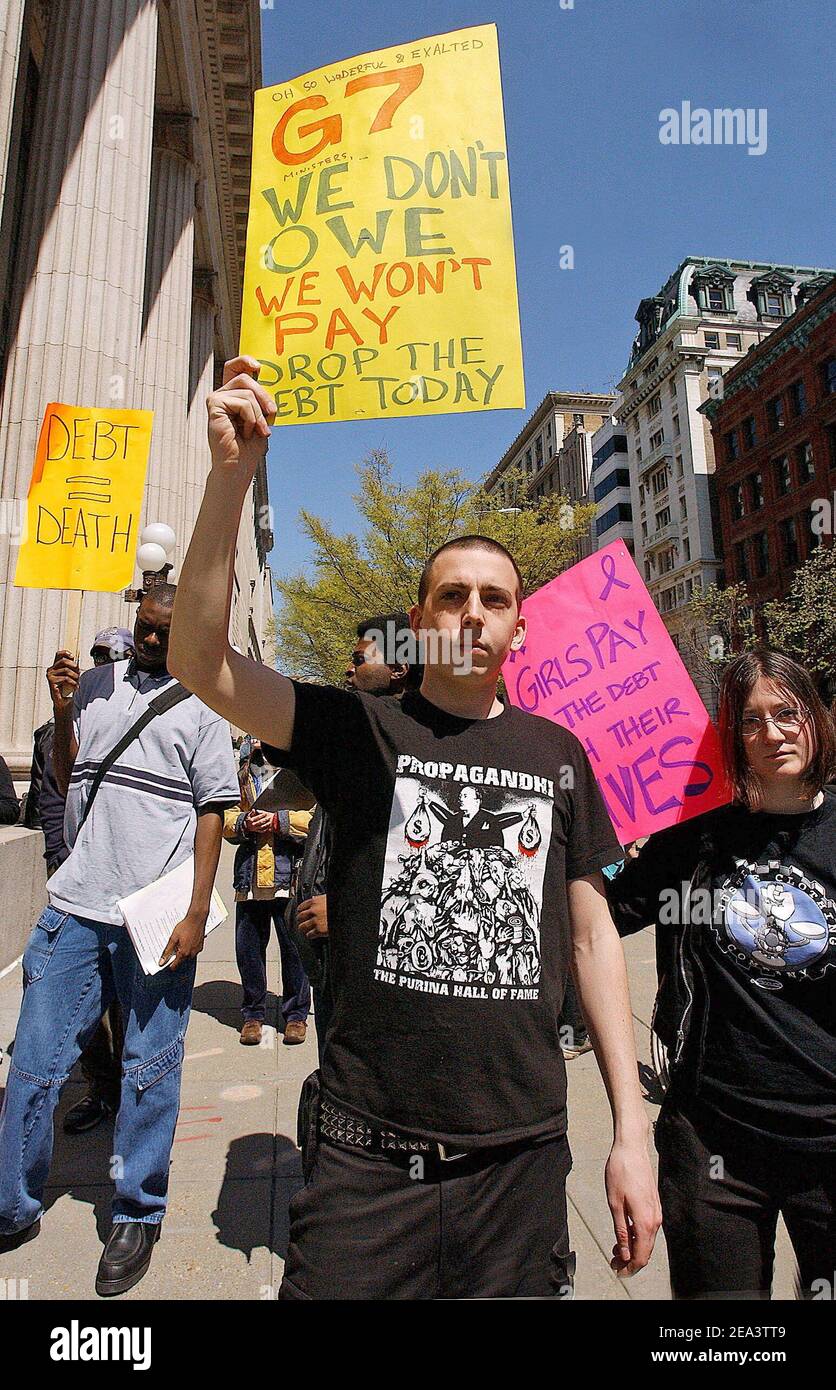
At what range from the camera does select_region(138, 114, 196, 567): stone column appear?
13.2 metres

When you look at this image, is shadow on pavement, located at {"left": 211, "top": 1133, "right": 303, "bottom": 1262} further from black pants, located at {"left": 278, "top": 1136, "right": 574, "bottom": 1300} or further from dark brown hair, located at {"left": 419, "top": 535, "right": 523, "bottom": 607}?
dark brown hair, located at {"left": 419, "top": 535, "right": 523, "bottom": 607}

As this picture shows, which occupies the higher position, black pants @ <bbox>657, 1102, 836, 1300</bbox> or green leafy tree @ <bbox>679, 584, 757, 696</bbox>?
green leafy tree @ <bbox>679, 584, 757, 696</bbox>

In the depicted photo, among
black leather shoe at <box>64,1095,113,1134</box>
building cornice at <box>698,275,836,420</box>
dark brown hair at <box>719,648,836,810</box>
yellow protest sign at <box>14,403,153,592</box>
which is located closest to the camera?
dark brown hair at <box>719,648,836,810</box>

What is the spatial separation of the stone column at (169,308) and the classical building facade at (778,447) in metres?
29.8

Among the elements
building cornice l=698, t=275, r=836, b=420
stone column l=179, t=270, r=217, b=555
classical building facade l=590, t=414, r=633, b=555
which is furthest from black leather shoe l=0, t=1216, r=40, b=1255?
classical building facade l=590, t=414, r=633, b=555

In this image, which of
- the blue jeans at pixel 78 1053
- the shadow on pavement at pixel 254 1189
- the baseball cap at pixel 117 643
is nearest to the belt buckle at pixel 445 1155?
the shadow on pavement at pixel 254 1189

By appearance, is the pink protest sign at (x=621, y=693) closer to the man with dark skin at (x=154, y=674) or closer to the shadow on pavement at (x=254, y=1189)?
the man with dark skin at (x=154, y=674)

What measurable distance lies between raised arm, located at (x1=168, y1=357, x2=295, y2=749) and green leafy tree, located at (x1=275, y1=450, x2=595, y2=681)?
2319 centimetres

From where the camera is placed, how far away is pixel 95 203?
8969mm

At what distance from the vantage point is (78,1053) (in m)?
2.92

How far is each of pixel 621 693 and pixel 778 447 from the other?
46.4 metres
